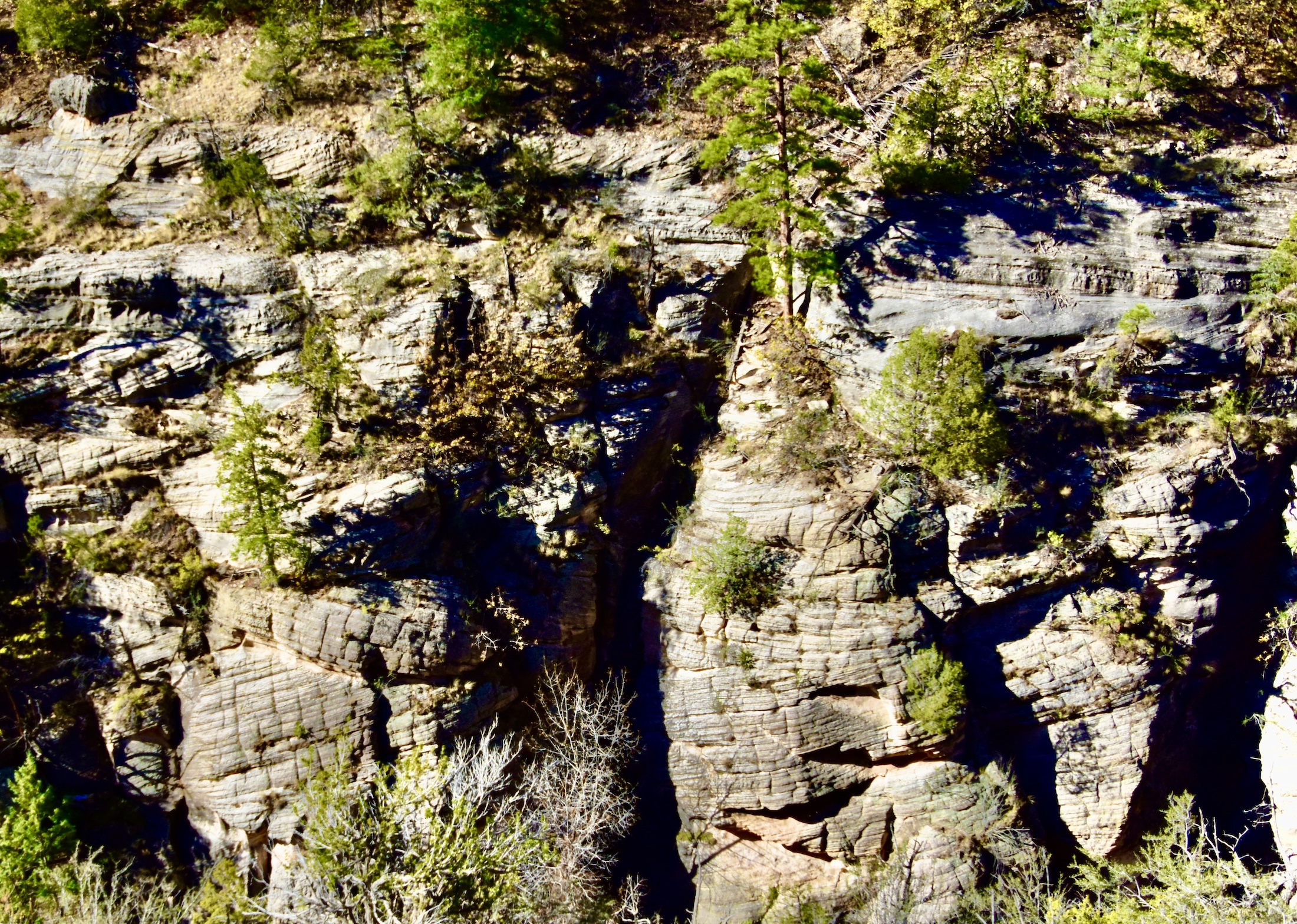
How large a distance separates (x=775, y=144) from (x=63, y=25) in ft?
58.0

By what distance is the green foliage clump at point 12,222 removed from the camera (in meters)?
17.9

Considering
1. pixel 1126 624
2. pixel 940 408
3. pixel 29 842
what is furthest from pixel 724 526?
pixel 29 842

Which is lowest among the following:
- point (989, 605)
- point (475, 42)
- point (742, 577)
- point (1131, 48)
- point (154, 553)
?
point (989, 605)

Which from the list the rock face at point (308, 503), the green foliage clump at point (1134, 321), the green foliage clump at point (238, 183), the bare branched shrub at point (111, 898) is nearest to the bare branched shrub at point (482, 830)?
the rock face at point (308, 503)

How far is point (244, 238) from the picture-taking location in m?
18.6

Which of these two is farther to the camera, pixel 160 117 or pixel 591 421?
pixel 160 117

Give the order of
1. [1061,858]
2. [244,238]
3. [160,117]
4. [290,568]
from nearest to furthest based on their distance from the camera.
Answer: [290,568], [1061,858], [244,238], [160,117]

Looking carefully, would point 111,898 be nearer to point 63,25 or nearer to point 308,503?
point 308,503

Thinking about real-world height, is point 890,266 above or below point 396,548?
above

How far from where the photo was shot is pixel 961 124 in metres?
18.3

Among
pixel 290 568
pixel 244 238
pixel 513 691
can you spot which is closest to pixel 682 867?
pixel 513 691

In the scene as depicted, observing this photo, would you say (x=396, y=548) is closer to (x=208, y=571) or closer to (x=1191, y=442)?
(x=208, y=571)

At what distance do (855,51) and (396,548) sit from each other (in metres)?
16.1

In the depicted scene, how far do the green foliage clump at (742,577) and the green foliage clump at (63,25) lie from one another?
20048mm
